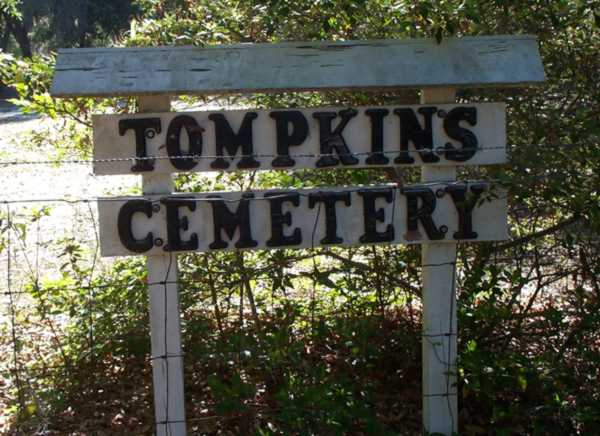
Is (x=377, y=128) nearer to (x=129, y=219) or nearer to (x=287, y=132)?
(x=287, y=132)

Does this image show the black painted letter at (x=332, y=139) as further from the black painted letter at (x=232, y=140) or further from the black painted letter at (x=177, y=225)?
the black painted letter at (x=177, y=225)

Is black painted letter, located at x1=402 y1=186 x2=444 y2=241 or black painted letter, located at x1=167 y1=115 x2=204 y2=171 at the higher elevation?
black painted letter, located at x1=167 y1=115 x2=204 y2=171

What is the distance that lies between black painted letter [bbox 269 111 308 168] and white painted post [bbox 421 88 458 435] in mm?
692

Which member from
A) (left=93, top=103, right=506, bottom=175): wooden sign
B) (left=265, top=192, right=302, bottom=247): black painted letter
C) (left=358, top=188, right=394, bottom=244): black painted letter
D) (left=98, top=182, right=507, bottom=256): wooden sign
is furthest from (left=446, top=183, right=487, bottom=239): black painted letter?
(left=265, top=192, right=302, bottom=247): black painted letter

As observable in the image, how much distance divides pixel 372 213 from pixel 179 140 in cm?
104

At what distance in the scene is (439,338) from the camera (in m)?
4.30

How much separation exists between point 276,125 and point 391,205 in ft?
2.37

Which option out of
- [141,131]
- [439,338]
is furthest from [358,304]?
[141,131]

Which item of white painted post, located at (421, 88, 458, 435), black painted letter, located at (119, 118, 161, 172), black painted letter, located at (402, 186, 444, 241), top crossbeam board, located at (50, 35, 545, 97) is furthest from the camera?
white painted post, located at (421, 88, 458, 435)

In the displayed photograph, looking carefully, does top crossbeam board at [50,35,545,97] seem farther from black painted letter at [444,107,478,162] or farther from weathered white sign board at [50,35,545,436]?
black painted letter at [444,107,478,162]

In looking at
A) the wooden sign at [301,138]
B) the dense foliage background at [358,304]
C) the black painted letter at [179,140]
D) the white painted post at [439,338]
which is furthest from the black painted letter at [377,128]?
the black painted letter at [179,140]

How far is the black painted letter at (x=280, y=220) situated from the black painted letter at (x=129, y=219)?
61 cm

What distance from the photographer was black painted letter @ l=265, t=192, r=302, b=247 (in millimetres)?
4047

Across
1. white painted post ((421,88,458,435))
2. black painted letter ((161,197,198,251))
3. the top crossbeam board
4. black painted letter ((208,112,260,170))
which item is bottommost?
white painted post ((421,88,458,435))
